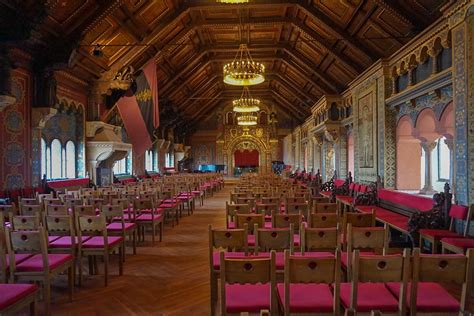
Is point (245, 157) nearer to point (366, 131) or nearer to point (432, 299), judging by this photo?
point (366, 131)

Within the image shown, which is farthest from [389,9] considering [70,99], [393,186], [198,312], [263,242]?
[70,99]

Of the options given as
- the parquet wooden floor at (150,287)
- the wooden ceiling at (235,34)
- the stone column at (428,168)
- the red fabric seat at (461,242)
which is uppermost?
the wooden ceiling at (235,34)

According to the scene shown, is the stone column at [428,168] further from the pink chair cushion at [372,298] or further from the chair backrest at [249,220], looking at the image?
the pink chair cushion at [372,298]

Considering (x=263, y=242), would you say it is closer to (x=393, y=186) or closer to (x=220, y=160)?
(x=393, y=186)

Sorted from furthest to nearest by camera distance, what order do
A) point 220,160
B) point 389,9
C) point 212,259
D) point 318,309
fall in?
point 220,160 < point 389,9 < point 212,259 < point 318,309

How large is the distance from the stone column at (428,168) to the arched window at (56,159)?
996cm

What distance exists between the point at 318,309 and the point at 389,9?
7325 millimetres

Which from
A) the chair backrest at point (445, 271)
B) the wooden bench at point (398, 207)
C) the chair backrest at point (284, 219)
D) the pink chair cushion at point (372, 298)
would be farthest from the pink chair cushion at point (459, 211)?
the chair backrest at point (445, 271)

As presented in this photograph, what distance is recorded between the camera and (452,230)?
5.97 meters

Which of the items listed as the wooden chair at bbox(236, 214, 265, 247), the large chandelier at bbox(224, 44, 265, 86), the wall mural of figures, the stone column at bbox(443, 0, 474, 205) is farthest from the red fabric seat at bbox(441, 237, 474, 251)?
the large chandelier at bbox(224, 44, 265, 86)

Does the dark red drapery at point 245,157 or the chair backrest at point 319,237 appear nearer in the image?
the chair backrest at point 319,237

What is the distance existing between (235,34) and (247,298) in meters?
14.7

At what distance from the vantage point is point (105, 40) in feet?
39.4

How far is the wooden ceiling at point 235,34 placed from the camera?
9.61 m
